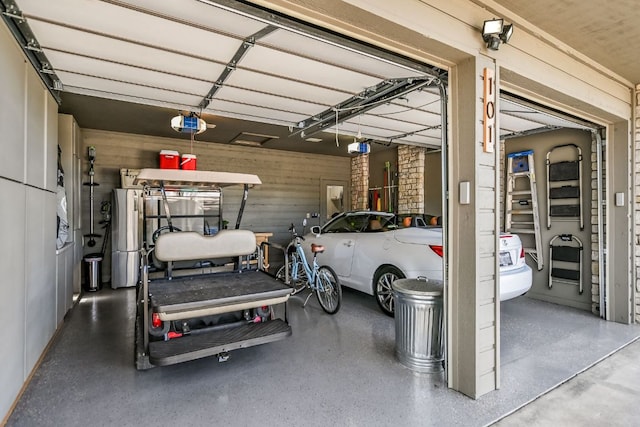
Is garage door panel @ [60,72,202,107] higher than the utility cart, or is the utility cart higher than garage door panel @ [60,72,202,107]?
garage door panel @ [60,72,202,107]

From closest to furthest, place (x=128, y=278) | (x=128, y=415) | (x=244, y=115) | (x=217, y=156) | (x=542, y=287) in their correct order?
1. (x=128, y=415)
2. (x=244, y=115)
3. (x=542, y=287)
4. (x=128, y=278)
5. (x=217, y=156)

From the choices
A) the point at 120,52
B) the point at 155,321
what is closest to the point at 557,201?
the point at 155,321

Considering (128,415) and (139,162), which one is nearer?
(128,415)

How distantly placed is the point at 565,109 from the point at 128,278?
7206 mm

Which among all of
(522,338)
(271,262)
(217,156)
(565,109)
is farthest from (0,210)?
(271,262)

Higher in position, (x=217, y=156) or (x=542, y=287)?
(x=217, y=156)

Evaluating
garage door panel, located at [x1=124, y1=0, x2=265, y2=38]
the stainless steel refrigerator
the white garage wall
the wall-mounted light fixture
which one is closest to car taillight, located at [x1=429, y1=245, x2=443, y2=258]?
the wall-mounted light fixture

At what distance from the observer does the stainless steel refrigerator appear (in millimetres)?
6160

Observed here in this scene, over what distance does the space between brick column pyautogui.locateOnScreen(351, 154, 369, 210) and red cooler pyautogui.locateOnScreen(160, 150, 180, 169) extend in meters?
4.53

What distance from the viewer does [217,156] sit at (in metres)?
7.78

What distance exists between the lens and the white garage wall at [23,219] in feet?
7.32

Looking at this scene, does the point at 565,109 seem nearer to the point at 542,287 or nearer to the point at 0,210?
the point at 542,287

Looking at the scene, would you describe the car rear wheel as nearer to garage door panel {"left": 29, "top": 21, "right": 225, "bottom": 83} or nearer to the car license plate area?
the car license plate area

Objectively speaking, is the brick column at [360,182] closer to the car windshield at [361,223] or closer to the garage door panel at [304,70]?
the car windshield at [361,223]
